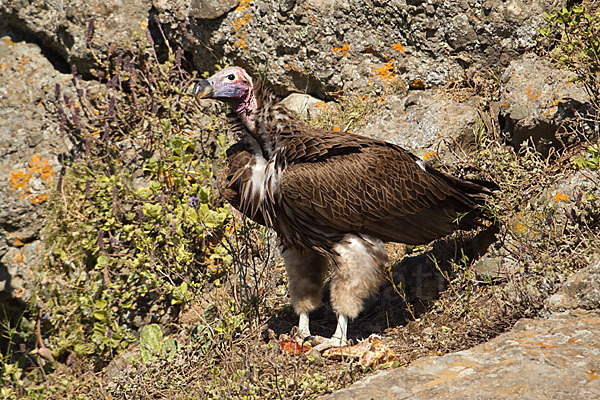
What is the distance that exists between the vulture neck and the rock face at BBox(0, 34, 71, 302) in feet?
9.83

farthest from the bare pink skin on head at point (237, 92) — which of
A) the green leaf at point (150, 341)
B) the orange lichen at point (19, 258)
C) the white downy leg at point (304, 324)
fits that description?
the orange lichen at point (19, 258)

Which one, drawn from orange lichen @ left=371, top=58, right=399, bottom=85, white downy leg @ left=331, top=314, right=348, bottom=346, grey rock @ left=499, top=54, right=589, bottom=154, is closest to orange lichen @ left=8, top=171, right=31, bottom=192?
orange lichen @ left=371, top=58, right=399, bottom=85

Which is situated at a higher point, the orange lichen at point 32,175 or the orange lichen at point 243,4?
the orange lichen at point 243,4

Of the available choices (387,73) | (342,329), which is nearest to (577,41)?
(387,73)

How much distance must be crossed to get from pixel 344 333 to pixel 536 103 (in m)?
2.49

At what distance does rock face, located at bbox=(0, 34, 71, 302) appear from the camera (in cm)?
614

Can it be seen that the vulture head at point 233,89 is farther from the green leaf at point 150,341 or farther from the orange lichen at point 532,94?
the orange lichen at point 532,94

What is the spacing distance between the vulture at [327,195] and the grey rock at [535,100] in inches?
39.0

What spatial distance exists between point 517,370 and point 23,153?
5.50 meters

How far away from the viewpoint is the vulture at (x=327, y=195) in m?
4.06

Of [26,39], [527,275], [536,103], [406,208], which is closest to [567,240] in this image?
[527,275]

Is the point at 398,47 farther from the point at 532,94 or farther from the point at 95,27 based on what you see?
the point at 95,27

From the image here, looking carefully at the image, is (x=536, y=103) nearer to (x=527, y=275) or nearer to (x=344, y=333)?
(x=527, y=275)

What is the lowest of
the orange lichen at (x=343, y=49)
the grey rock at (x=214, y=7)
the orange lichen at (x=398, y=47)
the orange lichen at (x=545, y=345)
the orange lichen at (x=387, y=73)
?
the orange lichen at (x=545, y=345)
